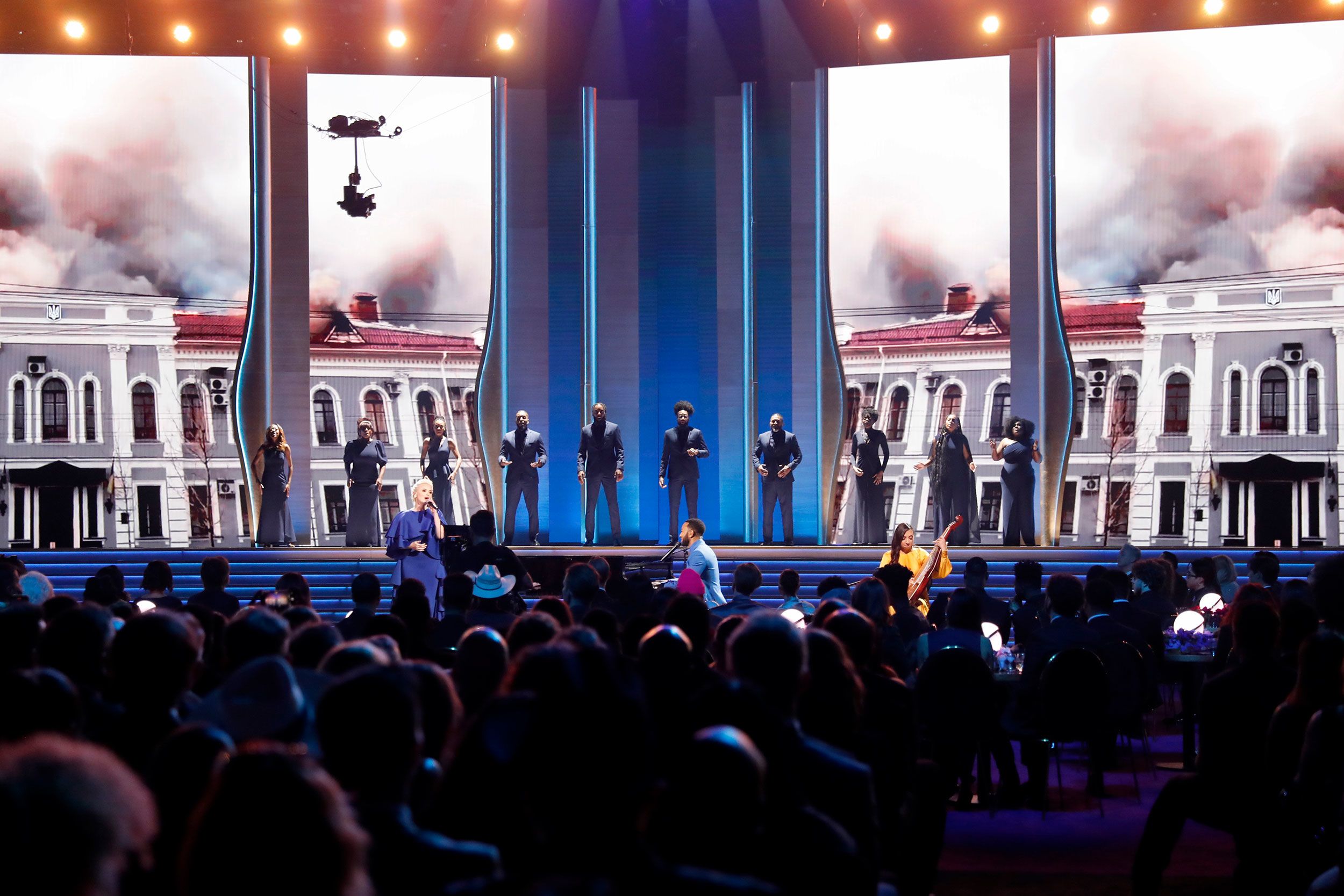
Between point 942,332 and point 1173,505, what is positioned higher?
point 942,332

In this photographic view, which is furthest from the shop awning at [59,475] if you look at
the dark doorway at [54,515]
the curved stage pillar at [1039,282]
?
the curved stage pillar at [1039,282]

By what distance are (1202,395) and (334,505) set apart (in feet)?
44.2

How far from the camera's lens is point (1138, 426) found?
1898 cm

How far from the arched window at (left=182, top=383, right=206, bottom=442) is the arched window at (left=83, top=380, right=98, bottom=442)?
4.68ft

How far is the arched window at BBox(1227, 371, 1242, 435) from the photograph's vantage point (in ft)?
61.7

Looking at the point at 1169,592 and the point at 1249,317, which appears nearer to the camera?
the point at 1169,592

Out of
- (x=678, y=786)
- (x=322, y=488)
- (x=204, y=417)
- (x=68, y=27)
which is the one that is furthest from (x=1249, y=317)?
(x=678, y=786)

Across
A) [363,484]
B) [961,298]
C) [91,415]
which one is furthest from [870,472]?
[91,415]

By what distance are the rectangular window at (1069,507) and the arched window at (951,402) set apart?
110 inches

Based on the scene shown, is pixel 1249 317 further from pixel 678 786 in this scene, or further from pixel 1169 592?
pixel 678 786

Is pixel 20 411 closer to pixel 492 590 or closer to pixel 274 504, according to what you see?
pixel 274 504

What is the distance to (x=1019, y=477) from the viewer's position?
1408 cm

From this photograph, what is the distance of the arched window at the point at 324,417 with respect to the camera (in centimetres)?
1823

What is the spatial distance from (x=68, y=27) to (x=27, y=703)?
15864mm
